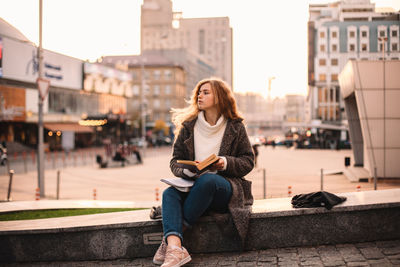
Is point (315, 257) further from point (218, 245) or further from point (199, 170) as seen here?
point (199, 170)

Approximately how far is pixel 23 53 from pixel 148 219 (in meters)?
46.7

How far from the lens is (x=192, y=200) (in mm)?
4707

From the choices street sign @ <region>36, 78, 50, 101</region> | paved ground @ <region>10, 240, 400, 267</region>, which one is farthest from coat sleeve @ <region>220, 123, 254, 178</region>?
street sign @ <region>36, 78, 50, 101</region>

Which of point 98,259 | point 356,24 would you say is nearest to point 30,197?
point 98,259

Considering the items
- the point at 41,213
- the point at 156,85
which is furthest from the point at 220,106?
the point at 156,85

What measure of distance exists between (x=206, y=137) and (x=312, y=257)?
1.71 metres

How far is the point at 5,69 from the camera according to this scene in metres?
46.2

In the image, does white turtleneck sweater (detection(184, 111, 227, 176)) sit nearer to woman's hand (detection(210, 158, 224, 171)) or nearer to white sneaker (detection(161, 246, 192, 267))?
woman's hand (detection(210, 158, 224, 171))

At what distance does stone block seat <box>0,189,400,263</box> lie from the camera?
5.00 metres

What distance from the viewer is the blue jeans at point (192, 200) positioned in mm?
4598

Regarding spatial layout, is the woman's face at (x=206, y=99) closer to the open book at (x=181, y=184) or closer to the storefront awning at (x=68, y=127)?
the open book at (x=181, y=184)

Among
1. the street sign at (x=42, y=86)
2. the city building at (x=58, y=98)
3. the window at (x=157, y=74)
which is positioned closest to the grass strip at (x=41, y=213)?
the street sign at (x=42, y=86)

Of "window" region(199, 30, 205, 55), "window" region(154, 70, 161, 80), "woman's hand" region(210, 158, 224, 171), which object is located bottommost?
"woman's hand" region(210, 158, 224, 171)

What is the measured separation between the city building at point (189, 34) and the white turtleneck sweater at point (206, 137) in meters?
143
